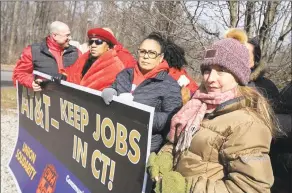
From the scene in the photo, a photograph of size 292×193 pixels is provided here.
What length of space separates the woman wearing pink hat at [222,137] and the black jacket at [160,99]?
368 mm

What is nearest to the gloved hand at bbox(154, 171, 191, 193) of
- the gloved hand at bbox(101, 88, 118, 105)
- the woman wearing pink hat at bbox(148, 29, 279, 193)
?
the woman wearing pink hat at bbox(148, 29, 279, 193)

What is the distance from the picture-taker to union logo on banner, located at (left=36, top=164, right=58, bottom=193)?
334 cm

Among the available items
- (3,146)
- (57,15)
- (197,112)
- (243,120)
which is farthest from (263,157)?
(57,15)

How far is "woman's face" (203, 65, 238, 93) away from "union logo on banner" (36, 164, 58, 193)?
194cm

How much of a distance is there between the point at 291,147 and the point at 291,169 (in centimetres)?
22

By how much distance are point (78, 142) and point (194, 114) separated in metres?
1.32

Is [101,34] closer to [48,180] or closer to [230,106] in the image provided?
[48,180]

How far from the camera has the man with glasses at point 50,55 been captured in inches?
167

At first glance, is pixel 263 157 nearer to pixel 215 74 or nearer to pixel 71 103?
pixel 215 74

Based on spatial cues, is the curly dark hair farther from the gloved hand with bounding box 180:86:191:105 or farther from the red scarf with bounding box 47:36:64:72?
the red scarf with bounding box 47:36:64:72

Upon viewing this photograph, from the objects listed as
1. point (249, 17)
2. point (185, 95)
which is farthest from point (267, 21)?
point (185, 95)

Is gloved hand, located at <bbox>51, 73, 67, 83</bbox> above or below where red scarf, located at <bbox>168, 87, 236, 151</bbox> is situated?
below

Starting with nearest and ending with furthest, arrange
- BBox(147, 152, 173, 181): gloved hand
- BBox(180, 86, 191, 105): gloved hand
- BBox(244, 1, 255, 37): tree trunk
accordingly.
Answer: BBox(147, 152, 173, 181): gloved hand → BBox(180, 86, 191, 105): gloved hand → BBox(244, 1, 255, 37): tree trunk

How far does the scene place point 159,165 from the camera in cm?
206
